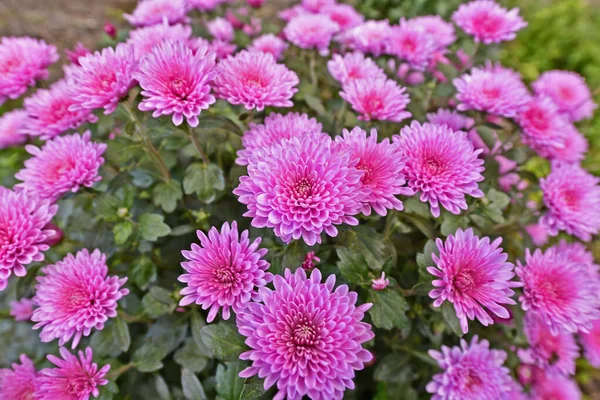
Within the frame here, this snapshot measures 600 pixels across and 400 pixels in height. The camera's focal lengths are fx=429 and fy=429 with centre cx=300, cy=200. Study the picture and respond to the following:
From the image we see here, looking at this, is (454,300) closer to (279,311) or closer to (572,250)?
(279,311)

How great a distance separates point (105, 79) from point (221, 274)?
2.07ft

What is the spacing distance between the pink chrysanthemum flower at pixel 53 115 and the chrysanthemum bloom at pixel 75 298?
1.46 ft

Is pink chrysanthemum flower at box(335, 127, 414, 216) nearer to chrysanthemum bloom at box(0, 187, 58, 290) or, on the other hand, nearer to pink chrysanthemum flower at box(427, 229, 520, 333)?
pink chrysanthemum flower at box(427, 229, 520, 333)

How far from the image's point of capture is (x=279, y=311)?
0.93 meters

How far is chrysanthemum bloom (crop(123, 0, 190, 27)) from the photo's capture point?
1.70 m

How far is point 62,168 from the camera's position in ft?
4.03

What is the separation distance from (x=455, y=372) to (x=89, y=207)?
1343 millimetres

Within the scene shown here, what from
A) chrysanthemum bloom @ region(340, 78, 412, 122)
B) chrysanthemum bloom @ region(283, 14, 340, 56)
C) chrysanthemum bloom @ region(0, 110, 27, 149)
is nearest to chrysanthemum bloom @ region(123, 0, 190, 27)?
chrysanthemum bloom @ region(283, 14, 340, 56)

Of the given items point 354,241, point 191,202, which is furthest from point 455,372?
A: point 191,202

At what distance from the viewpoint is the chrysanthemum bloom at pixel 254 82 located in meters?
1.22

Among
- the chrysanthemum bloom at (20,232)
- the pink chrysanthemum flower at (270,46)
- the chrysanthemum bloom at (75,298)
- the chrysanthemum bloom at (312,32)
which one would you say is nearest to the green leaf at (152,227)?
the chrysanthemum bloom at (75,298)

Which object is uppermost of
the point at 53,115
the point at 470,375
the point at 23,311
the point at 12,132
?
the point at 53,115

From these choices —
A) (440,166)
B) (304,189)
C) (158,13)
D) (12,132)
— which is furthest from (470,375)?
(12,132)

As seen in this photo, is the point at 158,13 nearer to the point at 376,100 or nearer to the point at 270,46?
the point at 270,46
